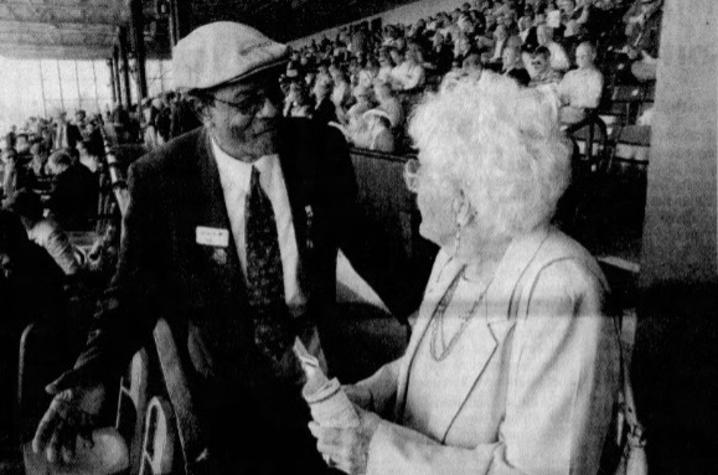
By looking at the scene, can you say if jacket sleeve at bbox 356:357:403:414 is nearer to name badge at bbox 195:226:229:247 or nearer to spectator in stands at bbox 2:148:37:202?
name badge at bbox 195:226:229:247

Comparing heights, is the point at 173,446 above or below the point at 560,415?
below

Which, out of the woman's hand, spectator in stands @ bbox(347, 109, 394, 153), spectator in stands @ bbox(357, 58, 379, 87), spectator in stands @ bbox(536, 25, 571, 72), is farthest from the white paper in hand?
spectator in stands @ bbox(357, 58, 379, 87)

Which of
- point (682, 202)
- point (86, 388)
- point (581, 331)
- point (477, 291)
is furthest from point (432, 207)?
point (86, 388)

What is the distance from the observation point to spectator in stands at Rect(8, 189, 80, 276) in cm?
501

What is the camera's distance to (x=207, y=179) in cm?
200

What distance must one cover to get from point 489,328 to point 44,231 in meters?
4.77

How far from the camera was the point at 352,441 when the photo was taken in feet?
4.50

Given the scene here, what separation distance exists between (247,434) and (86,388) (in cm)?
51

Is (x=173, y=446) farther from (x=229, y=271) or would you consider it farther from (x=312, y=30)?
(x=312, y=30)

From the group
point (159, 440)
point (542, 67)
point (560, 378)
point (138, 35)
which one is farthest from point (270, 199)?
point (138, 35)

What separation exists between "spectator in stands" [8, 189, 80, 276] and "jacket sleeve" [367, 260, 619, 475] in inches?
180

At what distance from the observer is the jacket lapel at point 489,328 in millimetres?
1277

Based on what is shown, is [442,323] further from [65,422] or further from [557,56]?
[557,56]

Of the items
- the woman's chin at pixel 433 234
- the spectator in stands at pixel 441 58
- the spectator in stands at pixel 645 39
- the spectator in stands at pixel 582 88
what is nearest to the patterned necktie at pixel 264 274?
the woman's chin at pixel 433 234
